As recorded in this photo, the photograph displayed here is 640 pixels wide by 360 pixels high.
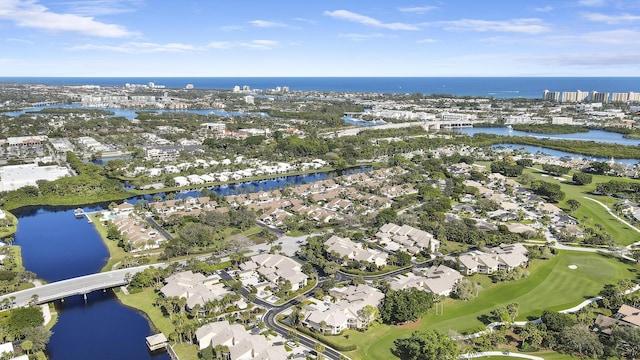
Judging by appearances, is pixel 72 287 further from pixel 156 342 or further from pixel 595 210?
pixel 595 210

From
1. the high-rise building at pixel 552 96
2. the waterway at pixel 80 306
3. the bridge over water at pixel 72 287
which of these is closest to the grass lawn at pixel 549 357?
the waterway at pixel 80 306

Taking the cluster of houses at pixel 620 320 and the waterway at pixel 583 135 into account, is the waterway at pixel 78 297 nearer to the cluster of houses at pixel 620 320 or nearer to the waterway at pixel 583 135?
the cluster of houses at pixel 620 320

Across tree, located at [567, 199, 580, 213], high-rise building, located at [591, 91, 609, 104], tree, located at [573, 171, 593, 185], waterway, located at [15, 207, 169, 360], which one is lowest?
waterway, located at [15, 207, 169, 360]

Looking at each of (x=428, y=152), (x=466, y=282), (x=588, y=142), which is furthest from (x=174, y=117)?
(x=466, y=282)

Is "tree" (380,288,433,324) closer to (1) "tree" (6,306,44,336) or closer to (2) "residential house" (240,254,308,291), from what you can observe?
(2) "residential house" (240,254,308,291)

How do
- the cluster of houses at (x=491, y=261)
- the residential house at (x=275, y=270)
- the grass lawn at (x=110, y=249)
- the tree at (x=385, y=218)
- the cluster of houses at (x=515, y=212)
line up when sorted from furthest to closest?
the tree at (x=385, y=218) → the cluster of houses at (x=515, y=212) → the grass lawn at (x=110, y=249) → the cluster of houses at (x=491, y=261) → the residential house at (x=275, y=270)

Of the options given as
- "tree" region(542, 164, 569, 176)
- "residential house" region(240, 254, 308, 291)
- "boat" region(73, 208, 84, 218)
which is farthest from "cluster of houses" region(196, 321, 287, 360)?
"tree" region(542, 164, 569, 176)
